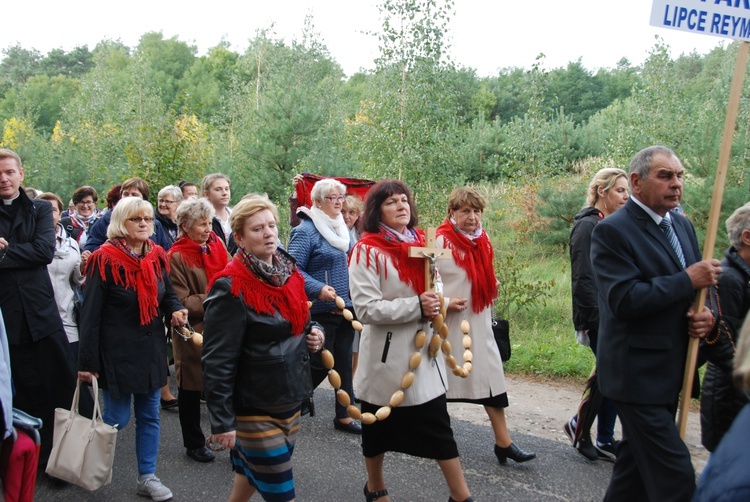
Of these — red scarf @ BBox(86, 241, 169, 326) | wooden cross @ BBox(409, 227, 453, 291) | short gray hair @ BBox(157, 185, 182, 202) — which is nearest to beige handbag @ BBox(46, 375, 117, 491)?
red scarf @ BBox(86, 241, 169, 326)

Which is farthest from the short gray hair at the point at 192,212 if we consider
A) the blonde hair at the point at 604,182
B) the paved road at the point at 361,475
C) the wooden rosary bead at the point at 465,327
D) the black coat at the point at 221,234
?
the blonde hair at the point at 604,182

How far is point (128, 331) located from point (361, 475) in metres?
1.84

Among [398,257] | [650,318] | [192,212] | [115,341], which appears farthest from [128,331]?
[650,318]

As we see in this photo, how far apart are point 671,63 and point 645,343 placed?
13.3 metres

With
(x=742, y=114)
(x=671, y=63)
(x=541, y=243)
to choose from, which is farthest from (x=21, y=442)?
(x=671, y=63)

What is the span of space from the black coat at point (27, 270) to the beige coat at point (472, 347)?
2.72 m

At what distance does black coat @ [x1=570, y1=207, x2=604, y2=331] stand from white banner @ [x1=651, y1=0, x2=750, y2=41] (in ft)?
5.39

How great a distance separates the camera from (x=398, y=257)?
3.75 metres

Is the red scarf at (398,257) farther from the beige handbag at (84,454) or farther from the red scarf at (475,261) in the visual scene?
the beige handbag at (84,454)

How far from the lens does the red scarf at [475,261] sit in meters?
4.53

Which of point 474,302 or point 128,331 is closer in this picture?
point 128,331

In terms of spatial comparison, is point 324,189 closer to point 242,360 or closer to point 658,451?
point 242,360

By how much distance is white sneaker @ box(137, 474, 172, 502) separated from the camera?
4.24m

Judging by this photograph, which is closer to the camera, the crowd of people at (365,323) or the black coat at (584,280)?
the crowd of people at (365,323)
